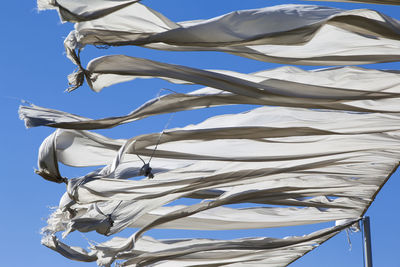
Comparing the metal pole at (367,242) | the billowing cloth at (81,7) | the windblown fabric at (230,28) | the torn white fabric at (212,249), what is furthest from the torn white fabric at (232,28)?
the metal pole at (367,242)

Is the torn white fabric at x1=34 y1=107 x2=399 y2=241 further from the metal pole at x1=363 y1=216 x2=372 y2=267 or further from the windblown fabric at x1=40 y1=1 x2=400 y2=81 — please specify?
the metal pole at x1=363 y1=216 x2=372 y2=267

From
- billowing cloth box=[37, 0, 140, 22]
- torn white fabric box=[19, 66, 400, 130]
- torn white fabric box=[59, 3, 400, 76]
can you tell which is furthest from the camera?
torn white fabric box=[19, 66, 400, 130]

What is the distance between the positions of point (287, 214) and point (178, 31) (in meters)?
3.85

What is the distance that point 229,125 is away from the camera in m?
4.03

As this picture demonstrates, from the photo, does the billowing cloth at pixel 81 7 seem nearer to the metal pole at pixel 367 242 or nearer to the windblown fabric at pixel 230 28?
the windblown fabric at pixel 230 28

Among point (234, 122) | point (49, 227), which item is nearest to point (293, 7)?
point (234, 122)

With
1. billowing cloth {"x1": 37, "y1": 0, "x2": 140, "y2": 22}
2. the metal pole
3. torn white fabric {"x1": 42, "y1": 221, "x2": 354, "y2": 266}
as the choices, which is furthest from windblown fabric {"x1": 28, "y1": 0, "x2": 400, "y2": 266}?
the metal pole

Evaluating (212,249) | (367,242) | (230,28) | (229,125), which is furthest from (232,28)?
(367,242)

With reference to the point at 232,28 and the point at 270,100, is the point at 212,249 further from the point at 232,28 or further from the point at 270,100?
the point at 232,28

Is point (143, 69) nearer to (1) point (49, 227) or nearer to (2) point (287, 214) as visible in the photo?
(1) point (49, 227)

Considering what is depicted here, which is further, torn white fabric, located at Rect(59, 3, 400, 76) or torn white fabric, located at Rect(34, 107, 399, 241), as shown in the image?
torn white fabric, located at Rect(34, 107, 399, 241)

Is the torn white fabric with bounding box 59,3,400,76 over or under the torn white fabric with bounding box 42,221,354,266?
over

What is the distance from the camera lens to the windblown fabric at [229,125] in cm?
270

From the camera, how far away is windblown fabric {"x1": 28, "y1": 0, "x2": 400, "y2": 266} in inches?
106
